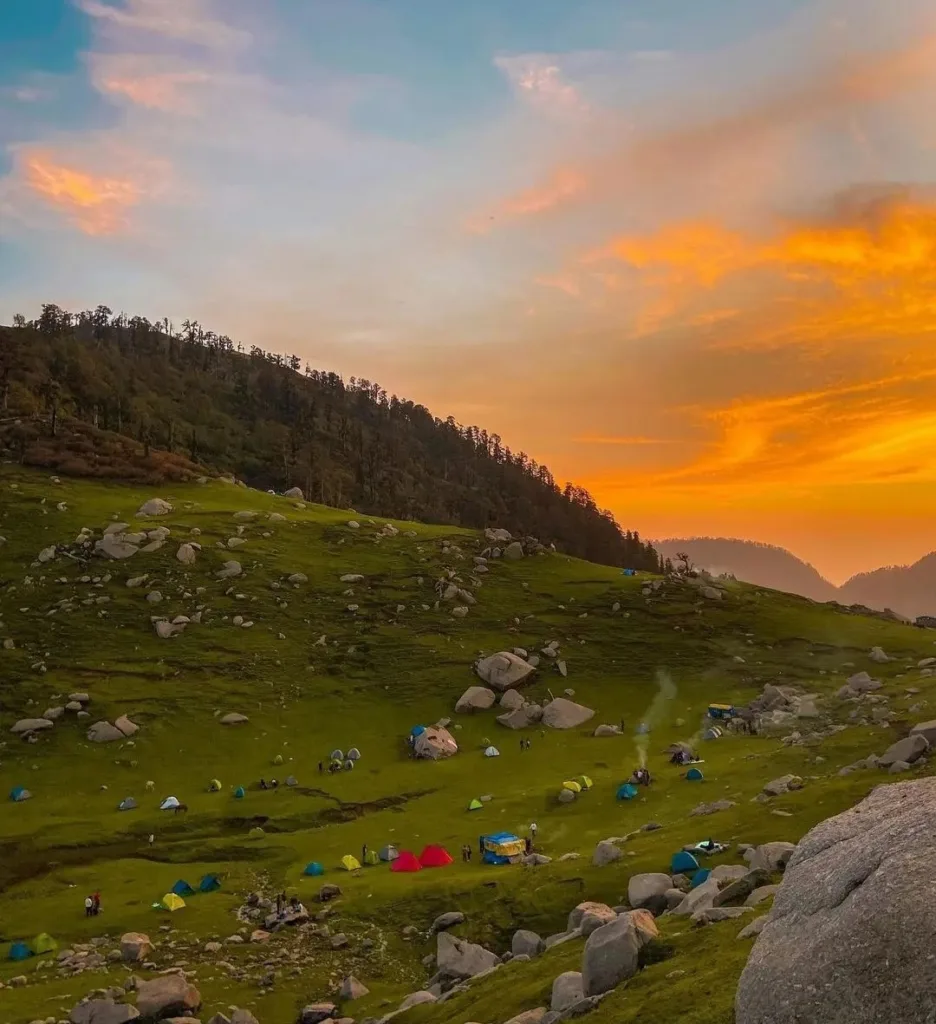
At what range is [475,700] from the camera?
8131 centimetres

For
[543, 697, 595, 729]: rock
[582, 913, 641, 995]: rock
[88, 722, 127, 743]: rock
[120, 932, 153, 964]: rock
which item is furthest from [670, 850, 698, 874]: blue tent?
[88, 722, 127, 743]: rock

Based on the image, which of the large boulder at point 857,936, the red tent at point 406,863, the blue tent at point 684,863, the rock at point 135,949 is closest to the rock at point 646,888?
the blue tent at point 684,863

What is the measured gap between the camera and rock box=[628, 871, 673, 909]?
2992cm

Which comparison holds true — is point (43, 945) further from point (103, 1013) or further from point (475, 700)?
point (475, 700)

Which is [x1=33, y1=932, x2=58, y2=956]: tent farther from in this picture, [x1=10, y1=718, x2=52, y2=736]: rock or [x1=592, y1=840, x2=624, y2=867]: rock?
[x1=10, y1=718, x2=52, y2=736]: rock

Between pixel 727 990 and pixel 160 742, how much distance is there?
67299 mm

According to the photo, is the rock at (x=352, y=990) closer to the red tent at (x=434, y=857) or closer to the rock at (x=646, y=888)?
the rock at (x=646, y=888)

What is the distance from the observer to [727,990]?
16672 mm

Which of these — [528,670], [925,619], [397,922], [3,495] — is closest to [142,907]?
[397,922]

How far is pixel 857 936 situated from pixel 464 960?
79.2 ft

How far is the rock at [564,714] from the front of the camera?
77875 millimetres

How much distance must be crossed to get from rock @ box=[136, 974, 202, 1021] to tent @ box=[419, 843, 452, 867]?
18395mm

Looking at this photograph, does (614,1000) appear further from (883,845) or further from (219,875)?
(219,875)

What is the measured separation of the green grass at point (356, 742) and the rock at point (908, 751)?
287cm
